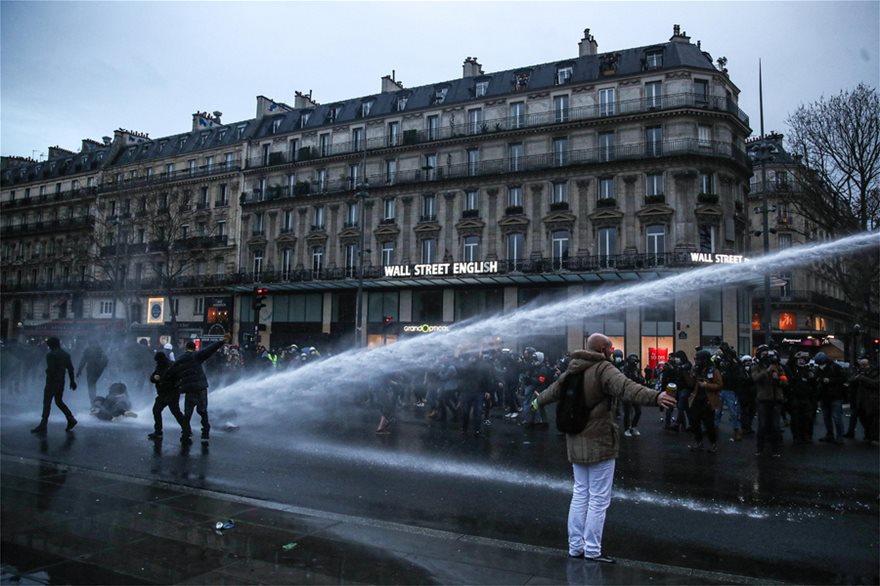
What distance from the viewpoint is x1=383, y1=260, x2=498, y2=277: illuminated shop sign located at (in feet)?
129

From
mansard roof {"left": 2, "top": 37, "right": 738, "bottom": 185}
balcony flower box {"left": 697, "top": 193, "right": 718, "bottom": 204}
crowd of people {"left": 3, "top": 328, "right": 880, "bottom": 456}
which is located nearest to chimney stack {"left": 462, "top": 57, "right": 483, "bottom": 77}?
mansard roof {"left": 2, "top": 37, "right": 738, "bottom": 185}

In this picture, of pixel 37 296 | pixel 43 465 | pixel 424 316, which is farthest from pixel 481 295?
pixel 37 296

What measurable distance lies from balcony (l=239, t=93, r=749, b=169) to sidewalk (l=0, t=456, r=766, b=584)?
1408 inches

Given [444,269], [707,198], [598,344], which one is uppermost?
[707,198]

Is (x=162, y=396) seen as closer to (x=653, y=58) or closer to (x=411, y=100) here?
(x=653, y=58)

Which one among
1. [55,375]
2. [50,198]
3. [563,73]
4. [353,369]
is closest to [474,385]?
[55,375]

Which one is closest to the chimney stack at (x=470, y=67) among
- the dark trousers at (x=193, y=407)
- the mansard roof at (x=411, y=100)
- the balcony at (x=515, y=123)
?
the mansard roof at (x=411, y=100)

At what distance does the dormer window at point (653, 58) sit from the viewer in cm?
3891

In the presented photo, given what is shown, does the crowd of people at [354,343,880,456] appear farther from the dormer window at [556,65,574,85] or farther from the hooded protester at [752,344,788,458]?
the dormer window at [556,65,574,85]

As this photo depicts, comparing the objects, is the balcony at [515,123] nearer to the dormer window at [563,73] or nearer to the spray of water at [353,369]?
the dormer window at [563,73]

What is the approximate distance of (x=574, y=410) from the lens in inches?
211

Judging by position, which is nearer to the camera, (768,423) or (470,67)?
(768,423)

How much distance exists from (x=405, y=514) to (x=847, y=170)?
26604 mm

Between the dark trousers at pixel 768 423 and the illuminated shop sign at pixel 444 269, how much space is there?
88.1 feet
